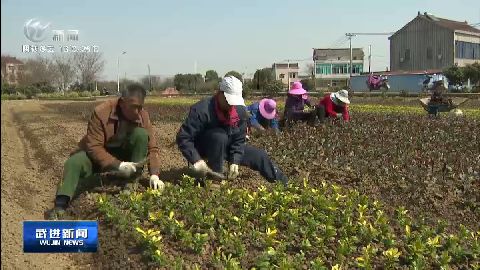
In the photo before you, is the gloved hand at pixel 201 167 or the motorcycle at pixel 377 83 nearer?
the gloved hand at pixel 201 167

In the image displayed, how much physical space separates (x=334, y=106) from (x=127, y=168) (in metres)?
5.04

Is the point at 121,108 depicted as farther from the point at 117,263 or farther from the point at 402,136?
the point at 402,136

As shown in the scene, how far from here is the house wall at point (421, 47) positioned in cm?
4950

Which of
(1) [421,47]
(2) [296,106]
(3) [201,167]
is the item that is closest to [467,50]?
(1) [421,47]

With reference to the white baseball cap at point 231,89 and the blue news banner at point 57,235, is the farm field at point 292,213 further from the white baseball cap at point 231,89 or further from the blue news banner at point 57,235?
the white baseball cap at point 231,89

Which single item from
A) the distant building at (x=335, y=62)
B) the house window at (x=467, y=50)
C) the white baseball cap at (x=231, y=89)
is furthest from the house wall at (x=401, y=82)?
the white baseball cap at (x=231, y=89)

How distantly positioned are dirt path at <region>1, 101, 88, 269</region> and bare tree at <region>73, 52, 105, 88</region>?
0.71 metres

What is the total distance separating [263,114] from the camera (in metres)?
7.63

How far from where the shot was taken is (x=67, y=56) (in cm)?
486

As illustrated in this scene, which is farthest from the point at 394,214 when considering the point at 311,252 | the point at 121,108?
the point at 121,108

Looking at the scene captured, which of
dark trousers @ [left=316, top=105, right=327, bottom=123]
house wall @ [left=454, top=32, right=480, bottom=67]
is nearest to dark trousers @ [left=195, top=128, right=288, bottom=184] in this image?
dark trousers @ [left=316, top=105, right=327, bottom=123]

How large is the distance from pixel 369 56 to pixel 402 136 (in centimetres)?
5094

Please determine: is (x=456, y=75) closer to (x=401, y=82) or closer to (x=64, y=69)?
(x=401, y=82)

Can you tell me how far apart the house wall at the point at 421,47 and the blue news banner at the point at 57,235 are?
49636mm
